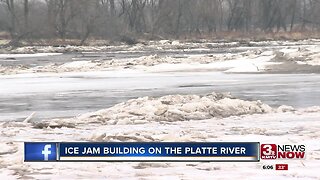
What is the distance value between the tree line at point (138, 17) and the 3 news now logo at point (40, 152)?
6070 centimetres

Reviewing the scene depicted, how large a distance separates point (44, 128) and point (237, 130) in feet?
11.1

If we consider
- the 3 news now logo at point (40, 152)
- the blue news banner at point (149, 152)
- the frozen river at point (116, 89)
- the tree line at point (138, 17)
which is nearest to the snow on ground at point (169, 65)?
the frozen river at point (116, 89)

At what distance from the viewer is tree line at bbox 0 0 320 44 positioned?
7288cm

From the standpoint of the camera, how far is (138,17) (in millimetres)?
91312

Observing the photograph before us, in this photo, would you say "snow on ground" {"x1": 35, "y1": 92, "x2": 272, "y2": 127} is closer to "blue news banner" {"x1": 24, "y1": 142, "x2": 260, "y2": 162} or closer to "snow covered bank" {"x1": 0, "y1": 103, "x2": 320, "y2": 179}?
"snow covered bank" {"x1": 0, "y1": 103, "x2": 320, "y2": 179}

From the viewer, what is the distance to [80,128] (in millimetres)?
10281

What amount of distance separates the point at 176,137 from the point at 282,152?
2045 mm

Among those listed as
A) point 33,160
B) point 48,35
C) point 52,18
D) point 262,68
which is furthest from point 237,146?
point 52,18

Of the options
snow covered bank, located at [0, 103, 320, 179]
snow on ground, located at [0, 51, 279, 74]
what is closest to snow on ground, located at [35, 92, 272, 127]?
snow covered bank, located at [0, 103, 320, 179]

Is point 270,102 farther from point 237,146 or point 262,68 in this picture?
point 262,68

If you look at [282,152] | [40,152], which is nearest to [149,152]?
[40,152]

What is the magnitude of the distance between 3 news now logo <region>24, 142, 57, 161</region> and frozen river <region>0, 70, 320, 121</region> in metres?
5.35

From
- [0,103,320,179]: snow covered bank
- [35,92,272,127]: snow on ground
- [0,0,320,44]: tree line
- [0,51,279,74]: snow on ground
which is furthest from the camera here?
[0,0,320,44]: tree line

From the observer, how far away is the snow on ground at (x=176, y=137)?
22.0 ft
